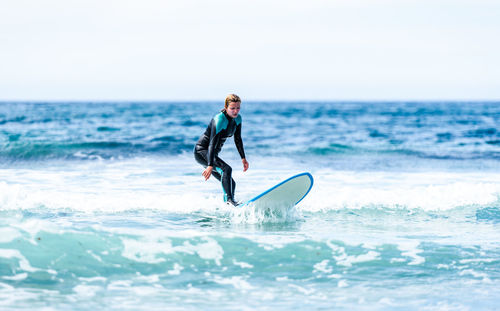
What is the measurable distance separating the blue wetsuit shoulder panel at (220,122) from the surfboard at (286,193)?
3.59ft

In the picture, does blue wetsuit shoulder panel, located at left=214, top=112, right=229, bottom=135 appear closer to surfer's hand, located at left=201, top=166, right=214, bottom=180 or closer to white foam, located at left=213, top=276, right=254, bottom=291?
surfer's hand, located at left=201, top=166, right=214, bottom=180

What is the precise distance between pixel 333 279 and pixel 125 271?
2182mm

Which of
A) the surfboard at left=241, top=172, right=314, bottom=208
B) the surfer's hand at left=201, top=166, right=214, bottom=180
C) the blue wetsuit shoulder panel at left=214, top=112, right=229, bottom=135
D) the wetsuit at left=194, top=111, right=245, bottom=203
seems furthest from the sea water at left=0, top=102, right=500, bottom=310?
the blue wetsuit shoulder panel at left=214, top=112, right=229, bottom=135

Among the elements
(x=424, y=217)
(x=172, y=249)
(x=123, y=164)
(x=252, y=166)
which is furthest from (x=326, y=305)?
(x=123, y=164)

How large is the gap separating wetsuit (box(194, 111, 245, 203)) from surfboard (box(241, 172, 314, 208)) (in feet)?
1.39

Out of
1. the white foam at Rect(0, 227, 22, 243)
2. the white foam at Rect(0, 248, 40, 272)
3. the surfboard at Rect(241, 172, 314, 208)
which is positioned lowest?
the white foam at Rect(0, 248, 40, 272)

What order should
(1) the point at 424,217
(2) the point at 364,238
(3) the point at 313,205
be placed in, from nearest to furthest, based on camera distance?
(2) the point at 364,238 < (1) the point at 424,217 < (3) the point at 313,205

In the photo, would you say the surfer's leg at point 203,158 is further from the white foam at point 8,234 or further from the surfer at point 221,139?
the white foam at point 8,234

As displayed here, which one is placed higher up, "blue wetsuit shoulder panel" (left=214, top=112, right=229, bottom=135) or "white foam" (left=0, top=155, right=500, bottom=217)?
"blue wetsuit shoulder panel" (left=214, top=112, right=229, bottom=135)

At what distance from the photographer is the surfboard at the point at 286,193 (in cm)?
745

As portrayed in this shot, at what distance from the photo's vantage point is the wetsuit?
285 inches

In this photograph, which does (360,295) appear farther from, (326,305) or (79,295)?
(79,295)

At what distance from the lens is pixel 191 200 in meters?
9.11

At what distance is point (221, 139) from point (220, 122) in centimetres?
39
